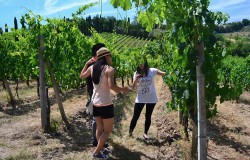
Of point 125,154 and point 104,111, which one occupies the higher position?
point 104,111

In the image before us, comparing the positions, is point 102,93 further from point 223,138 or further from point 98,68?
point 223,138

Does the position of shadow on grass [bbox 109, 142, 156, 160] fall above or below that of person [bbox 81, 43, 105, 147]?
below

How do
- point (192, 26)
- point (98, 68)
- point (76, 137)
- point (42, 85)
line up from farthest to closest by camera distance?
1. point (42, 85)
2. point (76, 137)
3. point (98, 68)
4. point (192, 26)

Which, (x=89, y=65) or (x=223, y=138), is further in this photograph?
(x=223, y=138)

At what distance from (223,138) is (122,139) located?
225cm

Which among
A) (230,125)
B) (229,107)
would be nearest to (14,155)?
(230,125)

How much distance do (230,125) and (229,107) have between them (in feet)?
11.2

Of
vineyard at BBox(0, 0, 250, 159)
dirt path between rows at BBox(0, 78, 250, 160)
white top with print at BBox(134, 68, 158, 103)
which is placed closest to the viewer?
vineyard at BBox(0, 0, 250, 159)

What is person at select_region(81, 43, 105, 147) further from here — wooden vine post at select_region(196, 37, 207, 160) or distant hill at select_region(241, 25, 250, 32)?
distant hill at select_region(241, 25, 250, 32)

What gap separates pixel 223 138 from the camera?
6922mm

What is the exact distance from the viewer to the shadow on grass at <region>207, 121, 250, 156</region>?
6434 millimetres

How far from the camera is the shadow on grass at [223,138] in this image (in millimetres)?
6434

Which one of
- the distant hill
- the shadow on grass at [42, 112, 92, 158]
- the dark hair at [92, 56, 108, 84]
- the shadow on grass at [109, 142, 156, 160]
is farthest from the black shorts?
the distant hill

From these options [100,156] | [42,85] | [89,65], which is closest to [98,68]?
[89,65]
